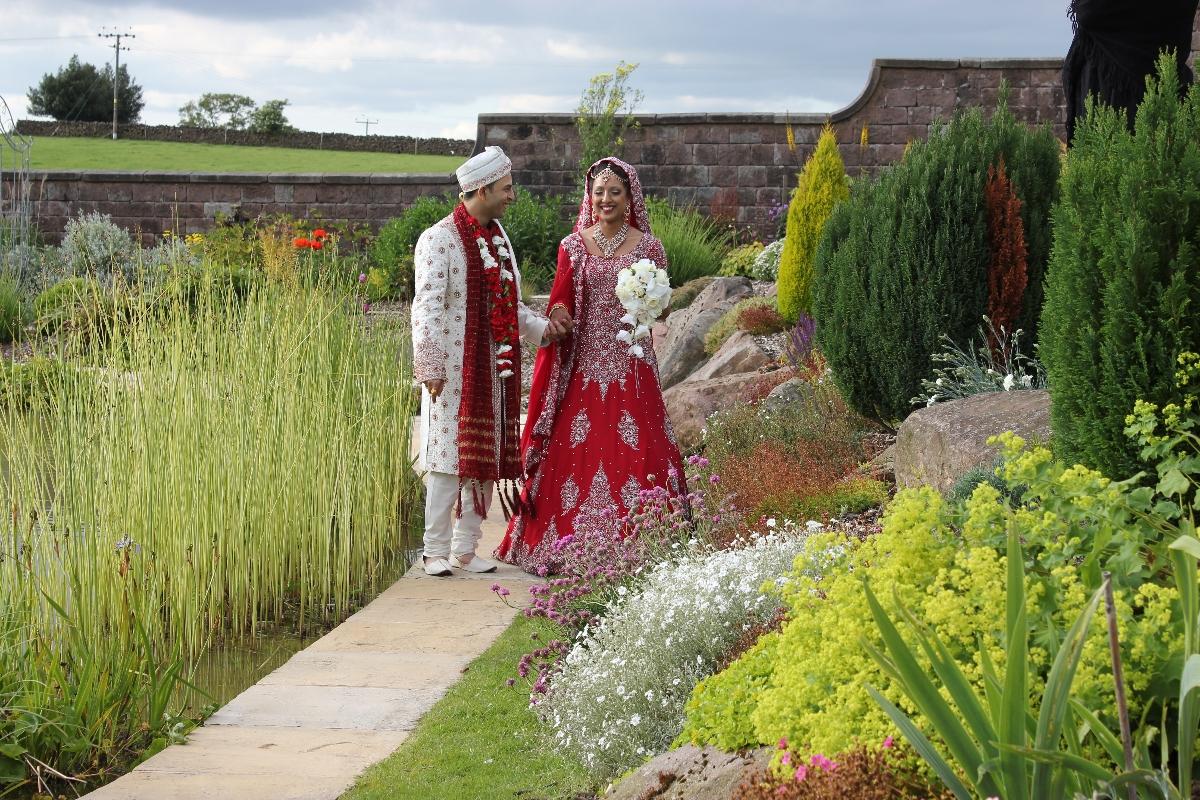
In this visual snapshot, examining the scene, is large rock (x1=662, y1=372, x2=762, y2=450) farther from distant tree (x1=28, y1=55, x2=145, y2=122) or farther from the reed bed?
distant tree (x1=28, y1=55, x2=145, y2=122)

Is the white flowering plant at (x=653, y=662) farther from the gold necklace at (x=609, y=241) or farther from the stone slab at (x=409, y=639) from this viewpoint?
the gold necklace at (x=609, y=241)

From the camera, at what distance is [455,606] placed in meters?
5.97

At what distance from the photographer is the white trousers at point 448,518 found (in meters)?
6.42

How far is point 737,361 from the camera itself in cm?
1018

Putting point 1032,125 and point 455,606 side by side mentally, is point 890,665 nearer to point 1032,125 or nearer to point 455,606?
point 455,606

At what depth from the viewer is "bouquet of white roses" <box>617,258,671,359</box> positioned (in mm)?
6422

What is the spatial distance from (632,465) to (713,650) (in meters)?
2.69

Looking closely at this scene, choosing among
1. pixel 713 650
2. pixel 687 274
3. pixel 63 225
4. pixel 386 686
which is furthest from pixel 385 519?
pixel 63 225

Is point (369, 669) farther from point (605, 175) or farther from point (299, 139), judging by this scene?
point (299, 139)

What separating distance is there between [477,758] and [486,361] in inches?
104

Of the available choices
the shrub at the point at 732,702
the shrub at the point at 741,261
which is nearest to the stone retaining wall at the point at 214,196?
the shrub at the point at 741,261

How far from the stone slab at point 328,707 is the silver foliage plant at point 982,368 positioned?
118 inches

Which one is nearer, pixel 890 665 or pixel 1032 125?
pixel 890 665

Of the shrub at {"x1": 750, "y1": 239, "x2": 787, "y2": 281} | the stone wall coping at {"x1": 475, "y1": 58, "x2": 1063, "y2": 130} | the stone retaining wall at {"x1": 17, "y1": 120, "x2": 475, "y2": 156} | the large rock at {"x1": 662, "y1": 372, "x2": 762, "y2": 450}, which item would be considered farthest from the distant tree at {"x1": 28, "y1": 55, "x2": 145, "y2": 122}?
the large rock at {"x1": 662, "y1": 372, "x2": 762, "y2": 450}
